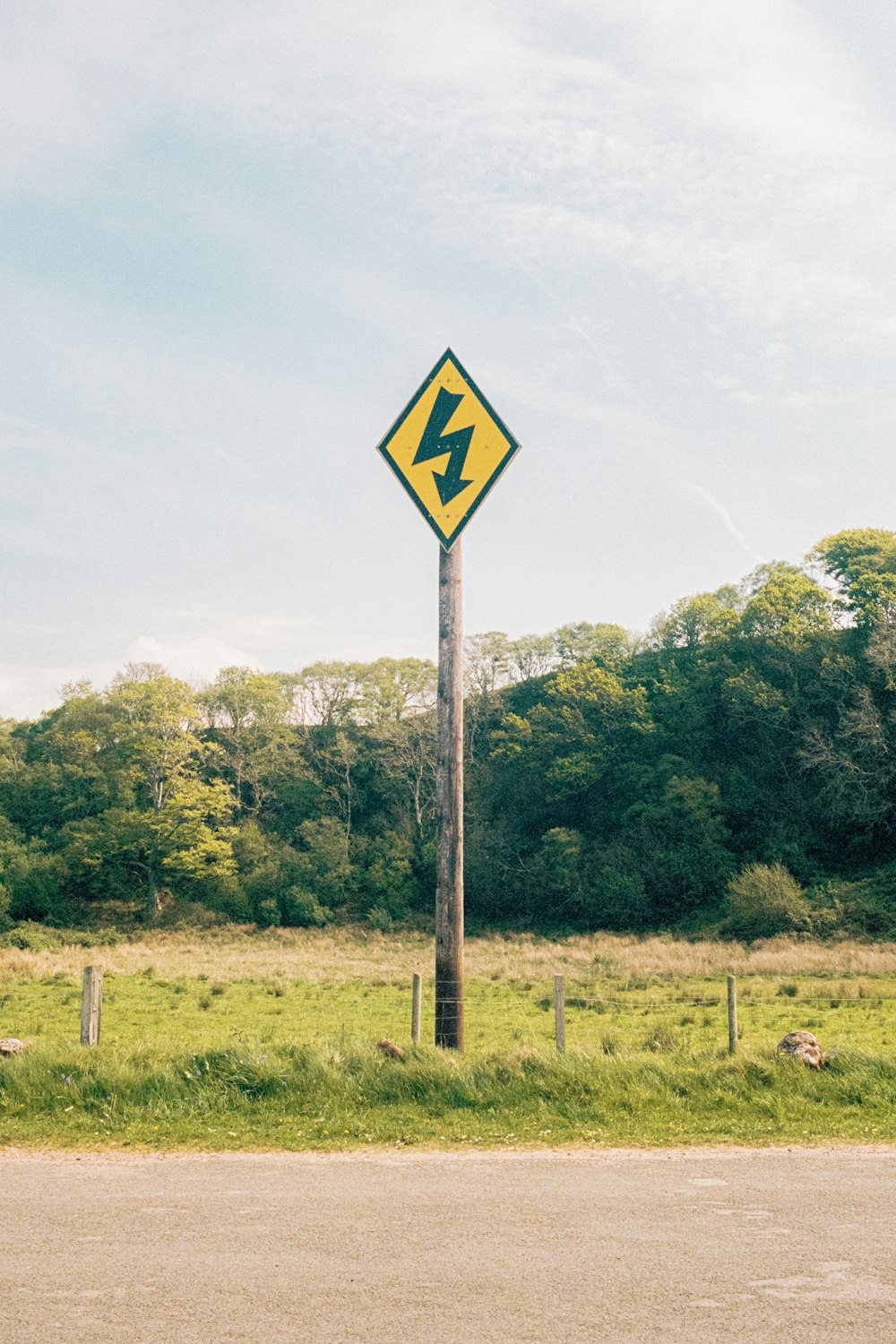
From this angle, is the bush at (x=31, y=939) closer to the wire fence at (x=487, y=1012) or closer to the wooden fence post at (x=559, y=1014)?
the wire fence at (x=487, y=1012)

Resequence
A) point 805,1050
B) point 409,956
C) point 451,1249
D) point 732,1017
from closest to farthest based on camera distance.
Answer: point 451,1249
point 805,1050
point 732,1017
point 409,956

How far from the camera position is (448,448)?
11.4 meters

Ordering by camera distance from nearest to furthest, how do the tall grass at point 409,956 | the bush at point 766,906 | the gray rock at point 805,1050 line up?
the gray rock at point 805,1050 < the tall grass at point 409,956 < the bush at point 766,906

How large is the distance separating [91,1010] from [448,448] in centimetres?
703

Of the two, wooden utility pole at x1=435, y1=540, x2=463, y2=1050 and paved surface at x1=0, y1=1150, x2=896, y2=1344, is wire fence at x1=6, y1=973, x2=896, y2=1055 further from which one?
paved surface at x1=0, y1=1150, x2=896, y2=1344

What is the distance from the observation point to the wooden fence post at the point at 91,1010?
35.2 ft

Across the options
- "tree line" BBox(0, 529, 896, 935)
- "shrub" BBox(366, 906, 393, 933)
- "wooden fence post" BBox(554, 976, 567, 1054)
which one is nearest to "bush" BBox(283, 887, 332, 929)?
"tree line" BBox(0, 529, 896, 935)

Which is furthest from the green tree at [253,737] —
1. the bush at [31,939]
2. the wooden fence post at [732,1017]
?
the wooden fence post at [732,1017]

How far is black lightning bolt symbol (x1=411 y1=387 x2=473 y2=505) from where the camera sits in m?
11.4

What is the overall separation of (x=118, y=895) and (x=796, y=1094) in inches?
2352

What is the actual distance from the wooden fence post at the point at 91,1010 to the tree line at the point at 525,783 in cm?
3943

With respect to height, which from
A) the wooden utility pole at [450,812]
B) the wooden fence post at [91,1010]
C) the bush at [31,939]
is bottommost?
the bush at [31,939]

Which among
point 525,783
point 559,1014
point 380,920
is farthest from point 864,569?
point 559,1014

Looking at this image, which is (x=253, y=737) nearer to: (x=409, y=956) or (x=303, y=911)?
(x=303, y=911)
